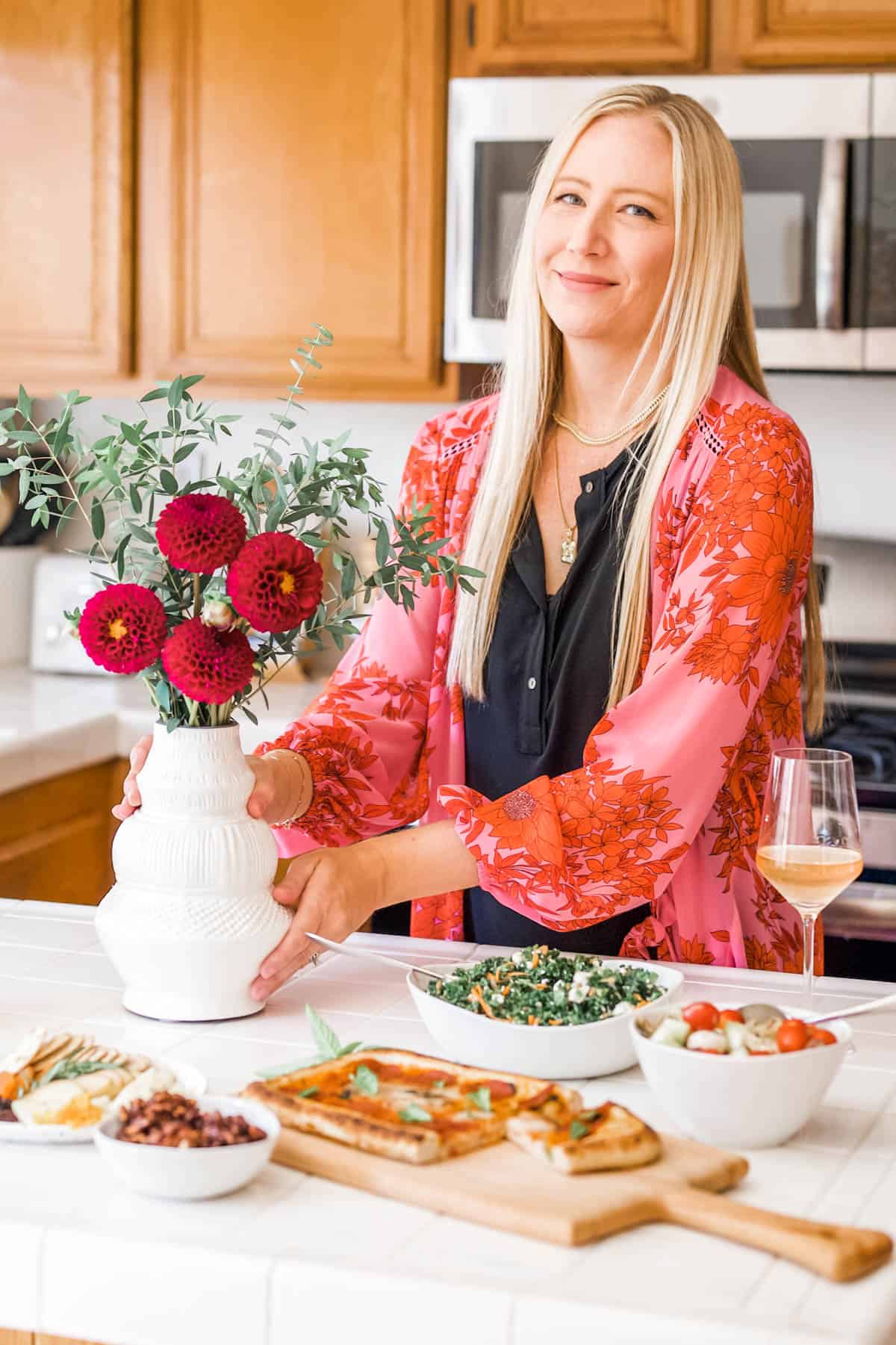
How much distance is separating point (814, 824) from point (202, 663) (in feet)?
1.52

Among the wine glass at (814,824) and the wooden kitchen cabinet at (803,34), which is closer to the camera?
the wine glass at (814,824)

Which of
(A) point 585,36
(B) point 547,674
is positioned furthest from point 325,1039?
(A) point 585,36

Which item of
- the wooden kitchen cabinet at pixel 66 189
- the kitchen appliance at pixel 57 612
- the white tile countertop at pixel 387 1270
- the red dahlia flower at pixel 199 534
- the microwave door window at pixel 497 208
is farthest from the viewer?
the kitchen appliance at pixel 57 612

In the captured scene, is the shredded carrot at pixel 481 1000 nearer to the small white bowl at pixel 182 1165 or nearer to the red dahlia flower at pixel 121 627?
the small white bowl at pixel 182 1165

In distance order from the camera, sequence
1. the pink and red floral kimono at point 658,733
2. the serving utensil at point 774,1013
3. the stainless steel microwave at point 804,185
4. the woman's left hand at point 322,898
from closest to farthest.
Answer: the serving utensil at point 774,1013, the woman's left hand at point 322,898, the pink and red floral kimono at point 658,733, the stainless steel microwave at point 804,185

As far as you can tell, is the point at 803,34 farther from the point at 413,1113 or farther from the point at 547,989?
the point at 413,1113

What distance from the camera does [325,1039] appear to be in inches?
44.2

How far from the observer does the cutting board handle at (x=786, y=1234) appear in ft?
2.71

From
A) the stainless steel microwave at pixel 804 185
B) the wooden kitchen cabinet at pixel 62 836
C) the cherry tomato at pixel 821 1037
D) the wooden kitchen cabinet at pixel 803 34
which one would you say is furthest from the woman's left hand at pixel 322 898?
the wooden kitchen cabinet at pixel 803 34

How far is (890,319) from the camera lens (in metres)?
2.59

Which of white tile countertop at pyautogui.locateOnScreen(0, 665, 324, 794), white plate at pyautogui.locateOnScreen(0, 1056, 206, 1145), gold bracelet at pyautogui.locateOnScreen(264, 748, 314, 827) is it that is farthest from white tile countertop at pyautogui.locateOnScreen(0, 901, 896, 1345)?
white tile countertop at pyautogui.locateOnScreen(0, 665, 324, 794)

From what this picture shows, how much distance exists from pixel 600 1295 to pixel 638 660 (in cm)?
86

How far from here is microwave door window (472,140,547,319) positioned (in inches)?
105

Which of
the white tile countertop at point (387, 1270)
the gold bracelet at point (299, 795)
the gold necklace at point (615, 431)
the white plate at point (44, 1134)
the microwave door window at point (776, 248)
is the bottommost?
the white tile countertop at point (387, 1270)
